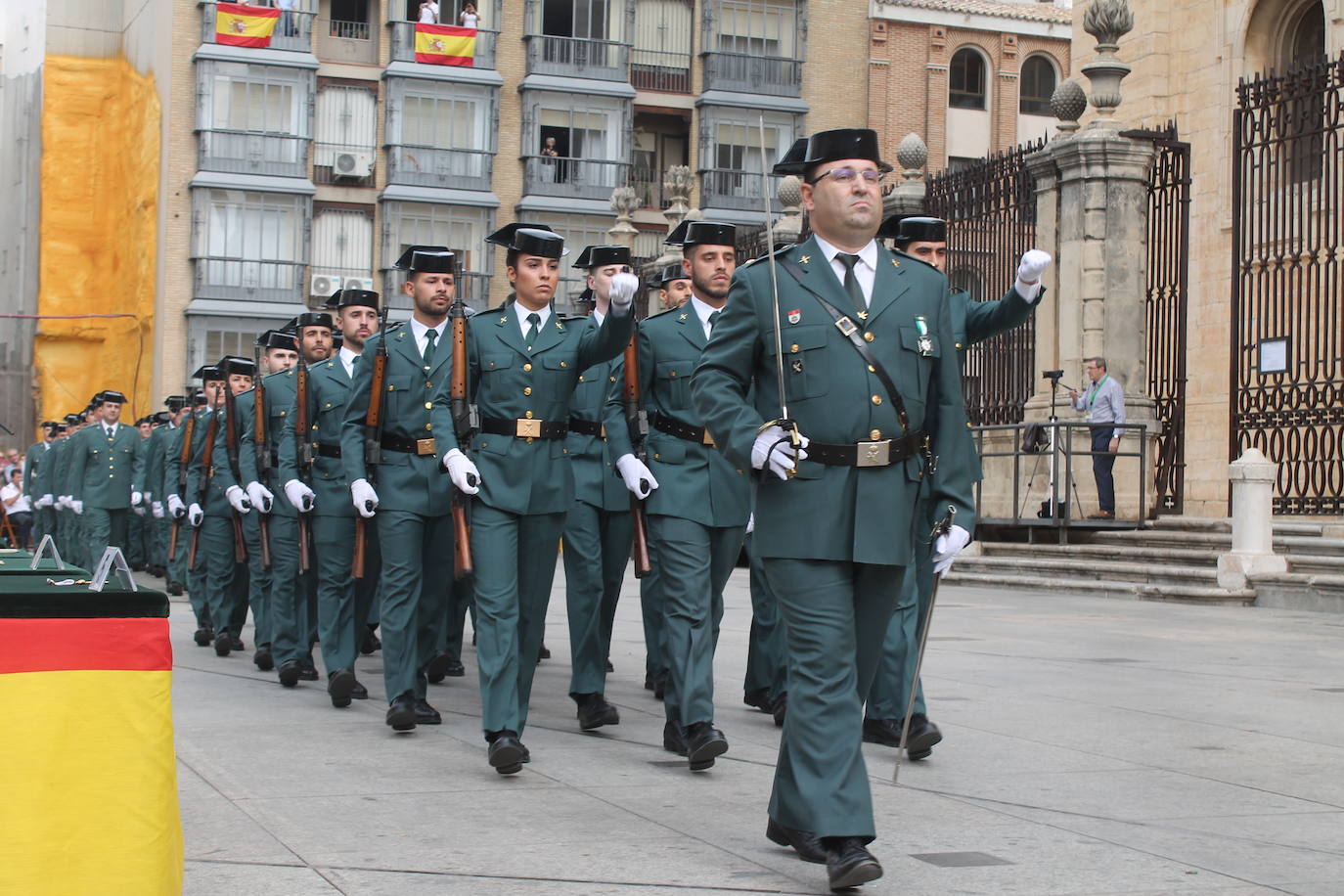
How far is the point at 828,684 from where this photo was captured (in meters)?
5.37

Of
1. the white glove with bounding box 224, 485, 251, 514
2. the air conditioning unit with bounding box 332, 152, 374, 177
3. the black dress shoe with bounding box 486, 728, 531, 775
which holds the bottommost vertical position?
the black dress shoe with bounding box 486, 728, 531, 775

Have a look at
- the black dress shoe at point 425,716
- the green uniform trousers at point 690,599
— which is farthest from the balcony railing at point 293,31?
the green uniform trousers at point 690,599

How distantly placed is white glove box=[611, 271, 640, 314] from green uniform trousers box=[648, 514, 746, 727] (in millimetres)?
1073

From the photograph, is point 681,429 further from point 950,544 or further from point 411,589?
point 950,544

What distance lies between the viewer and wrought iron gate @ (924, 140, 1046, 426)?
760 inches

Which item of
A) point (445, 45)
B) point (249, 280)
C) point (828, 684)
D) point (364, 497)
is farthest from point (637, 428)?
point (445, 45)

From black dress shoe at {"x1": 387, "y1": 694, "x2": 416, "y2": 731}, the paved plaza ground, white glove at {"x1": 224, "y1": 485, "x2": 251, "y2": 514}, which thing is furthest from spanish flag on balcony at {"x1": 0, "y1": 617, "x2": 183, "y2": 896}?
white glove at {"x1": 224, "y1": 485, "x2": 251, "y2": 514}

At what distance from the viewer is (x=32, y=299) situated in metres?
46.5

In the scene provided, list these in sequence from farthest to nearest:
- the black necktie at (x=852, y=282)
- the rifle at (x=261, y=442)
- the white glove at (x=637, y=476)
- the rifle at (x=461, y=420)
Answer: the rifle at (x=261, y=442) < the white glove at (x=637, y=476) < the rifle at (x=461, y=420) < the black necktie at (x=852, y=282)

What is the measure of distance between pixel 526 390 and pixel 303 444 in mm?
2941

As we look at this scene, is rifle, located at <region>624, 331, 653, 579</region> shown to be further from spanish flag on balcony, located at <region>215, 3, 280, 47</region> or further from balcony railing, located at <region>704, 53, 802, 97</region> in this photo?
balcony railing, located at <region>704, 53, 802, 97</region>

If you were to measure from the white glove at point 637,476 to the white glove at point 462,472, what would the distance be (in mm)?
733

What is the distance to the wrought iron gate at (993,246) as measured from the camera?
19.3 metres

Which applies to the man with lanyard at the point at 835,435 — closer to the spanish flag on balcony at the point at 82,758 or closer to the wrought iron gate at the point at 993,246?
the spanish flag on balcony at the point at 82,758
